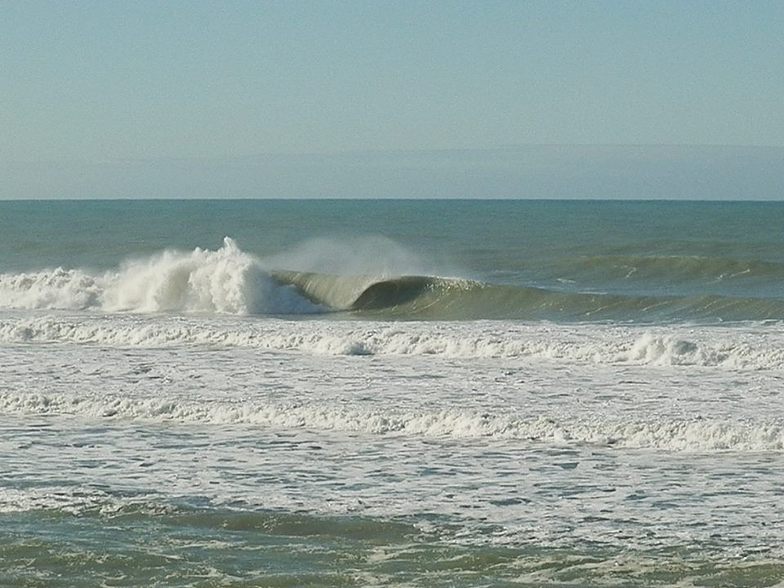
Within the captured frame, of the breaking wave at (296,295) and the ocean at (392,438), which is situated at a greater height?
the breaking wave at (296,295)

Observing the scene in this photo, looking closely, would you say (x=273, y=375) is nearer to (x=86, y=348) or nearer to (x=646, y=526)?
(x=86, y=348)

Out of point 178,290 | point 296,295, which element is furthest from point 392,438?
point 296,295

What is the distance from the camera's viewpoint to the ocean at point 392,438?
10148 millimetres

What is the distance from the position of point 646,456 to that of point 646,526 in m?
2.95

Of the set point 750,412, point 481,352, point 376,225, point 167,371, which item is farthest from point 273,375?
point 376,225

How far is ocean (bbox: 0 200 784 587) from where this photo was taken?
10.1 metres

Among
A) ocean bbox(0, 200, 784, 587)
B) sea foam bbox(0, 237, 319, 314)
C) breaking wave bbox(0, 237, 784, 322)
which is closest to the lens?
ocean bbox(0, 200, 784, 587)

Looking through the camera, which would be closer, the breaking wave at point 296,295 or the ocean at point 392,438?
the ocean at point 392,438

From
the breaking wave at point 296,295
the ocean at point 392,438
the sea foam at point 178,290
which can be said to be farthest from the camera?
the sea foam at point 178,290

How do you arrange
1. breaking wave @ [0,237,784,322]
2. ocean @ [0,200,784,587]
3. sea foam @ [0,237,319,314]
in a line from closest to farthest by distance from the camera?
ocean @ [0,200,784,587], breaking wave @ [0,237,784,322], sea foam @ [0,237,319,314]

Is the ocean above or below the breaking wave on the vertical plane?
below

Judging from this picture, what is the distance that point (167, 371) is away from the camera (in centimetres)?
2003

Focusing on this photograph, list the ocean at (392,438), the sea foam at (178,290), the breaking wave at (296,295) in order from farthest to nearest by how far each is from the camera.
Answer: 1. the sea foam at (178,290)
2. the breaking wave at (296,295)
3. the ocean at (392,438)

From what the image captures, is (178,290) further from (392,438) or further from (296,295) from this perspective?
(392,438)
